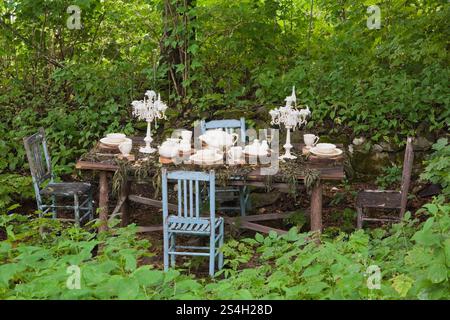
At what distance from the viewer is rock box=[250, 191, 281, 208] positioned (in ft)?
21.4

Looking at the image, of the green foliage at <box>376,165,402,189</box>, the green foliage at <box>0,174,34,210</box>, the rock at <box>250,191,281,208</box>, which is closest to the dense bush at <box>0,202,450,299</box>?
the green foliage at <box>0,174,34,210</box>

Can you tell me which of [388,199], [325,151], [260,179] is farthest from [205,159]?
[388,199]

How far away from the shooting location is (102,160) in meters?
5.39

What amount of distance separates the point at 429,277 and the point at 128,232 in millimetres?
1741

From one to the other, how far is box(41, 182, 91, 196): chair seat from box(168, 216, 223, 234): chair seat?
4.17 ft

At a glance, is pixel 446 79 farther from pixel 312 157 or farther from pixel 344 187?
pixel 312 157

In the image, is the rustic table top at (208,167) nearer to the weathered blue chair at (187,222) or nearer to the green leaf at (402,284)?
the weathered blue chair at (187,222)

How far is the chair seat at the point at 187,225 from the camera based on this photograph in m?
4.85

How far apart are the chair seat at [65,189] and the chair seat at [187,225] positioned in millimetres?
1271

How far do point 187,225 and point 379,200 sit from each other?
1.65 meters

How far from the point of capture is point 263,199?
6543 millimetres

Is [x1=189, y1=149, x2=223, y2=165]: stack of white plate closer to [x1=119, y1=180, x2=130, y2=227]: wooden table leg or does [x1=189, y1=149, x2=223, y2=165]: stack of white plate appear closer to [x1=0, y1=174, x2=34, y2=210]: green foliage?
[x1=119, y1=180, x2=130, y2=227]: wooden table leg

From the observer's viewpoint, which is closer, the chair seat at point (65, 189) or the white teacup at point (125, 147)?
the white teacup at point (125, 147)

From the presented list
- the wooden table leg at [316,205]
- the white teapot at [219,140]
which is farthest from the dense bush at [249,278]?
the white teapot at [219,140]
